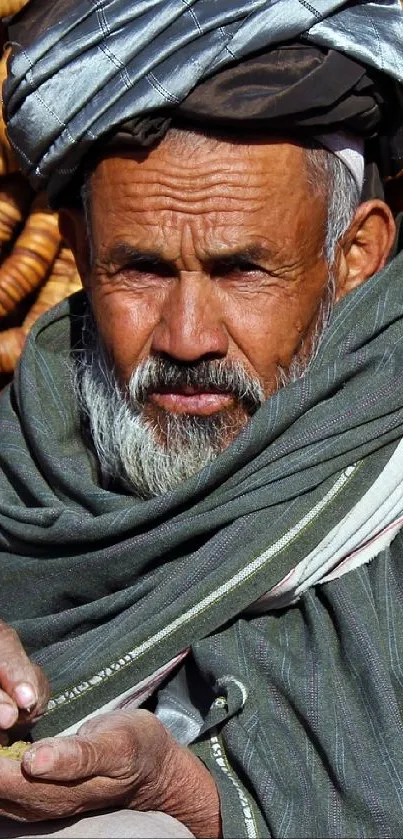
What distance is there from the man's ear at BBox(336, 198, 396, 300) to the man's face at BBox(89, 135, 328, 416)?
0.10m

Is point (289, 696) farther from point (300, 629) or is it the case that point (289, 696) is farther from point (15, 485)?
point (15, 485)

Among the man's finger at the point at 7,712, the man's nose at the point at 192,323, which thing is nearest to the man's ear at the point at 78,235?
the man's nose at the point at 192,323

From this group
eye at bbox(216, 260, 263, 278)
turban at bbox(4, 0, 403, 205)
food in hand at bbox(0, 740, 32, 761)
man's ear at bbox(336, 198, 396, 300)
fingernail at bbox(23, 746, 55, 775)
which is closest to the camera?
fingernail at bbox(23, 746, 55, 775)

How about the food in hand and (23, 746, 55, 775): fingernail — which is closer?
(23, 746, 55, 775): fingernail

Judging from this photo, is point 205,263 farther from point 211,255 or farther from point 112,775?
point 112,775

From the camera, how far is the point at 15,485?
2.78 m

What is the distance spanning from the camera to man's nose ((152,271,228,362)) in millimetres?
2428

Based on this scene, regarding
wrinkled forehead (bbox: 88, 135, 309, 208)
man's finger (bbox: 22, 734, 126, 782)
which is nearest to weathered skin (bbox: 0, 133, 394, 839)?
wrinkled forehead (bbox: 88, 135, 309, 208)

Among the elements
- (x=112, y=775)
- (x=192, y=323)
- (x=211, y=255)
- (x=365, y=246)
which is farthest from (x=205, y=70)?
(x=112, y=775)

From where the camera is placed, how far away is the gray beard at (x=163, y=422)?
8.18 feet

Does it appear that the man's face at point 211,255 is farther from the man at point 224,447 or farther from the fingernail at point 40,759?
the fingernail at point 40,759

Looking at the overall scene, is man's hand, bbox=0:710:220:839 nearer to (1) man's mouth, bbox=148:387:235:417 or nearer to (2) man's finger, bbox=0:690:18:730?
(2) man's finger, bbox=0:690:18:730

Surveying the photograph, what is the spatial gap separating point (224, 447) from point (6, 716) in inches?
28.1

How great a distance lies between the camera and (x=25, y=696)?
2131mm
